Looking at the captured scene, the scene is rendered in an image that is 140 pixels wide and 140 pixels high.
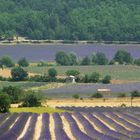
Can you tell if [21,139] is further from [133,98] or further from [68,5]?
[68,5]

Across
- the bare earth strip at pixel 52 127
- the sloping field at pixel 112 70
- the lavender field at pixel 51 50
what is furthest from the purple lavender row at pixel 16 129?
the lavender field at pixel 51 50

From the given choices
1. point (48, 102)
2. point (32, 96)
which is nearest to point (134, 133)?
point (32, 96)

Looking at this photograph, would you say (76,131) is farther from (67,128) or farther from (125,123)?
(125,123)

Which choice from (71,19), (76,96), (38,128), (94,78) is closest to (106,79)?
(94,78)

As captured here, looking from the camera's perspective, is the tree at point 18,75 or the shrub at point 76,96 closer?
the shrub at point 76,96

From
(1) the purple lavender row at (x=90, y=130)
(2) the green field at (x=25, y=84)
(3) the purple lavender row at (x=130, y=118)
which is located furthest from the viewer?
(2) the green field at (x=25, y=84)

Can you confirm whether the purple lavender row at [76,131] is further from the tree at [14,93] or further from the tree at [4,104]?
the tree at [14,93]

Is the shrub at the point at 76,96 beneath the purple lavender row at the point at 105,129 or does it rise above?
beneath
